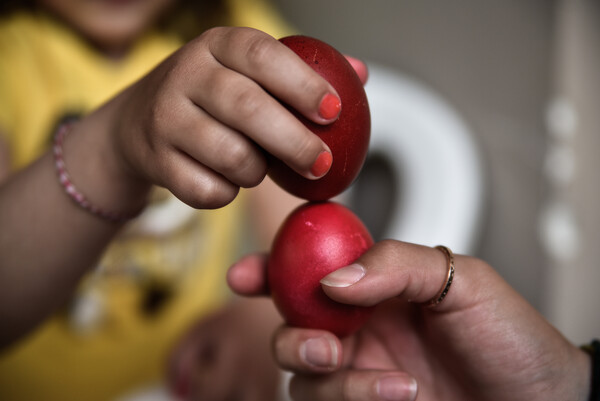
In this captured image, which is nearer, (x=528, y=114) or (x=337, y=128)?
(x=337, y=128)

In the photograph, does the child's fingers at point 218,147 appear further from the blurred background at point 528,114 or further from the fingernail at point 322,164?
the blurred background at point 528,114

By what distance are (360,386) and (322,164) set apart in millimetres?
234

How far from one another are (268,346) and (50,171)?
507 mm

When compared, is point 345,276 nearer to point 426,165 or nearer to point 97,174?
point 97,174

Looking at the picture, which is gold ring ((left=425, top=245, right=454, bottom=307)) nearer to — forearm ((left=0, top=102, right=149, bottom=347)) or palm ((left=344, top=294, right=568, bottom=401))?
palm ((left=344, top=294, right=568, bottom=401))

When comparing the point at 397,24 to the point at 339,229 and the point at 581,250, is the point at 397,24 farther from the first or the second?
the point at 339,229

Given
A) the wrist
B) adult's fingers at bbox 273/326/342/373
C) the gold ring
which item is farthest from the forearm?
the gold ring

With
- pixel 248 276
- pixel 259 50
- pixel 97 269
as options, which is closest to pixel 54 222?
pixel 248 276

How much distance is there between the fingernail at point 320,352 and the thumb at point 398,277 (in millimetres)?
59

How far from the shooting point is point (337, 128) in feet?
1.35

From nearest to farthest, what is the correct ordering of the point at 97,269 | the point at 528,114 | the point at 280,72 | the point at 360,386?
1. the point at 280,72
2. the point at 360,386
3. the point at 97,269
4. the point at 528,114

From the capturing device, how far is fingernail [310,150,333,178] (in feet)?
1.28

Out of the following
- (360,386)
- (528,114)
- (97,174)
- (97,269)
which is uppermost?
(528,114)

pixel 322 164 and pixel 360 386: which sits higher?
pixel 322 164
